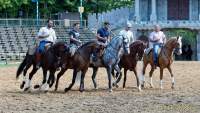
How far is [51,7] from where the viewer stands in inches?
2970

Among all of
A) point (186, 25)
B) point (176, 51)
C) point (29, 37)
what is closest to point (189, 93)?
point (176, 51)

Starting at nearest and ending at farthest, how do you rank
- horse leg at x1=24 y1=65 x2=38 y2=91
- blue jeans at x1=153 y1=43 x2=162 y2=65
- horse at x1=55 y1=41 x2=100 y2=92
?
1. horse at x1=55 y1=41 x2=100 y2=92
2. horse leg at x1=24 y1=65 x2=38 y2=91
3. blue jeans at x1=153 y1=43 x2=162 y2=65

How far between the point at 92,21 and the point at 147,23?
287 inches

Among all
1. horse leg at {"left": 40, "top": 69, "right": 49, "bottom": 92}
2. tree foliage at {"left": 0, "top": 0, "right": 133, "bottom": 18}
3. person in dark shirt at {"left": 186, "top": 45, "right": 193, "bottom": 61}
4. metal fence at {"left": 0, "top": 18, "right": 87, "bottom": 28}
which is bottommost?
person in dark shirt at {"left": 186, "top": 45, "right": 193, "bottom": 61}

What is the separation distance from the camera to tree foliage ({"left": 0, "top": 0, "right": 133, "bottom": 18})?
71.2 meters

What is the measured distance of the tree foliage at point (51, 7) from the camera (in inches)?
2803

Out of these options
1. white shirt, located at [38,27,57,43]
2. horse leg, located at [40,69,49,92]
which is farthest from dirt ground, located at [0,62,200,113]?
white shirt, located at [38,27,57,43]

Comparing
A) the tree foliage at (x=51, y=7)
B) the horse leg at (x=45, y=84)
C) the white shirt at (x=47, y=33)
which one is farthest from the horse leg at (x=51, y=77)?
the tree foliage at (x=51, y=7)

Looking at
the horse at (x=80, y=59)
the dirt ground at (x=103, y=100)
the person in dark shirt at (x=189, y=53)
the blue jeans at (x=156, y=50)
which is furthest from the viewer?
the person in dark shirt at (x=189, y=53)

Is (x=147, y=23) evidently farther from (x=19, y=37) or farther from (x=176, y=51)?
(x=176, y=51)

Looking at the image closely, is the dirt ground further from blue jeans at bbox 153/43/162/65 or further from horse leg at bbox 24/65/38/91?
blue jeans at bbox 153/43/162/65

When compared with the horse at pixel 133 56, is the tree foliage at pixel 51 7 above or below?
above

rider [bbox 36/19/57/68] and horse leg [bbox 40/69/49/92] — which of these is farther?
rider [bbox 36/19/57/68]

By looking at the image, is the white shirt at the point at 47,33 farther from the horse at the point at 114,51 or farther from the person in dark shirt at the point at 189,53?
the person in dark shirt at the point at 189,53
